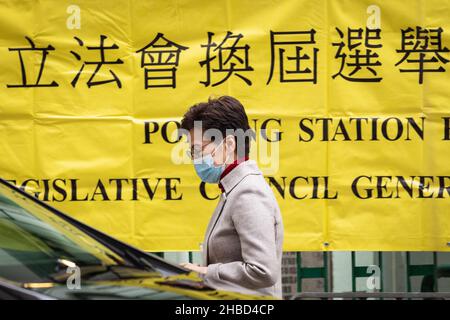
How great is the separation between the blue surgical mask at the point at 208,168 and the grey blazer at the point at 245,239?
156mm

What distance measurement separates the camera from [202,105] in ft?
10.9

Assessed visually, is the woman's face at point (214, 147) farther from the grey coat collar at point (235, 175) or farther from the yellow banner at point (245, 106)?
the yellow banner at point (245, 106)

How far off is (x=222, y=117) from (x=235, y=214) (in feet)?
1.25

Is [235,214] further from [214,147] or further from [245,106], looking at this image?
[245,106]

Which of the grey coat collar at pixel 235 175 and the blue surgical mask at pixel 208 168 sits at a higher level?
the blue surgical mask at pixel 208 168

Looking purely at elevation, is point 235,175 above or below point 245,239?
above

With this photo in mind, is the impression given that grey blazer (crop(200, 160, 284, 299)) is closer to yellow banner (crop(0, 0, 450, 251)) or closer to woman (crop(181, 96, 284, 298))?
woman (crop(181, 96, 284, 298))

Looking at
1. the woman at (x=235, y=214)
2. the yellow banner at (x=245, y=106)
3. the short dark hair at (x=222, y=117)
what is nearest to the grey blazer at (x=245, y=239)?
the woman at (x=235, y=214)

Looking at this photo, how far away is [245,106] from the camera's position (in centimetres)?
571

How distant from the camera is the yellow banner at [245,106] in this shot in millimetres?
5691

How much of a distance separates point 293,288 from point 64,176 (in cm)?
206

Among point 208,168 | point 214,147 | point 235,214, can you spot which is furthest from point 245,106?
point 235,214

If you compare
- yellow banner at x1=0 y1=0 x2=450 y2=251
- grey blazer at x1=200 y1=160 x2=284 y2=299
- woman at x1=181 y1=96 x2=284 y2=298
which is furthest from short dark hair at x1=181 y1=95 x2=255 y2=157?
yellow banner at x1=0 y1=0 x2=450 y2=251
